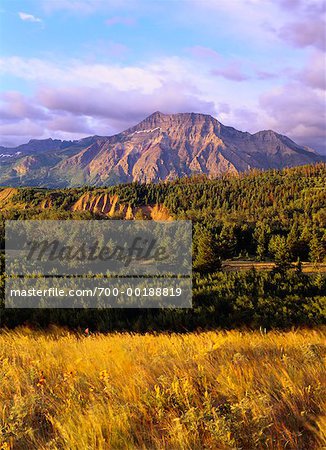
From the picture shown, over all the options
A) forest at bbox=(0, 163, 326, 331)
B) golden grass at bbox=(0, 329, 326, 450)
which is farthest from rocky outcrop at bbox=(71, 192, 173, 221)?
golden grass at bbox=(0, 329, 326, 450)

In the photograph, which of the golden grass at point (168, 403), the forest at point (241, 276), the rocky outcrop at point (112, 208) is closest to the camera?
the golden grass at point (168, 403)

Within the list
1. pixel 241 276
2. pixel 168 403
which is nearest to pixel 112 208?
pixel 241 276

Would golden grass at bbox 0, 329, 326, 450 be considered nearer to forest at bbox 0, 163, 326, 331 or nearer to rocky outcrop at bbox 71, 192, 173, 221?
forest at bbox 0, 163, 326, 331

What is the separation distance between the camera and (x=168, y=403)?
11.7 ft

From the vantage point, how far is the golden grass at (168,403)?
2.97 meters

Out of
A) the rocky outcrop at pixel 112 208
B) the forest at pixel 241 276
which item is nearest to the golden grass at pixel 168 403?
the forest at pixel 241 276

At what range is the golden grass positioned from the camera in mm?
2969

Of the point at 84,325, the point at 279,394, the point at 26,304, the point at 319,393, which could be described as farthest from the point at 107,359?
the point at 26,304

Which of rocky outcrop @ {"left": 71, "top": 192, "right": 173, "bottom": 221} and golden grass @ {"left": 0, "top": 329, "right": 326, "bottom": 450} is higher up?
rocky outcrop @ {"left": 71, "top": 192, "right": 173, "bottom": 221}

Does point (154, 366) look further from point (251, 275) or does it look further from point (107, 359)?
point (251, 275)

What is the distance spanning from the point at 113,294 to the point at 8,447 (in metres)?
13.9

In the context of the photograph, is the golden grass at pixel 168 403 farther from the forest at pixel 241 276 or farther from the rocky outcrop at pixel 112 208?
the rocky outcrop at pixel 112 208

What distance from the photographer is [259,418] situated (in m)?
3.05

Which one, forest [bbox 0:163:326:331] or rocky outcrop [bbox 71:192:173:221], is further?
rocky outcrop [bbox 71:192:173:221]
